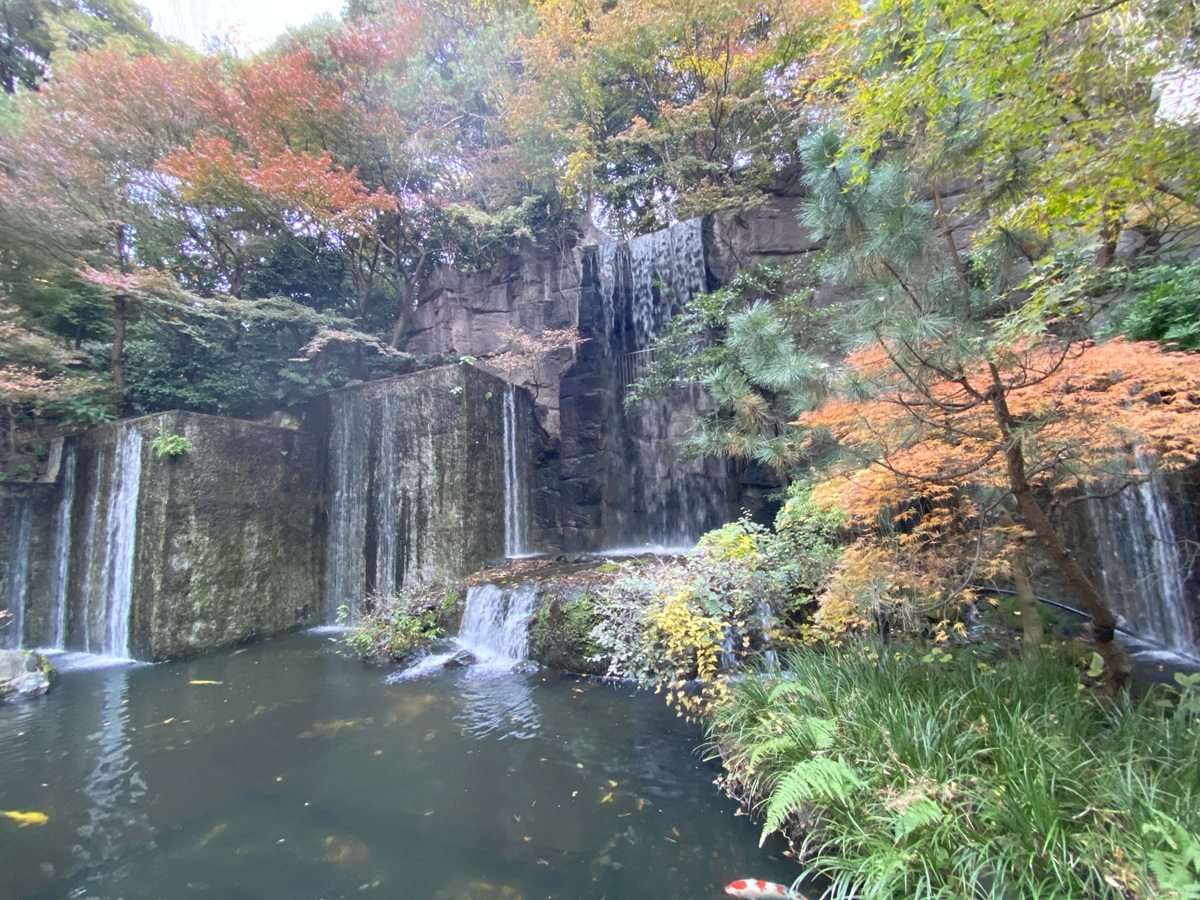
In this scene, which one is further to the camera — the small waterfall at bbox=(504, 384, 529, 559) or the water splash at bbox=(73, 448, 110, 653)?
the small waterfall at bbox=(504, 384, 529, 559)

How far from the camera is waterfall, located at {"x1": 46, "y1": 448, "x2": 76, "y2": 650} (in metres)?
9.02

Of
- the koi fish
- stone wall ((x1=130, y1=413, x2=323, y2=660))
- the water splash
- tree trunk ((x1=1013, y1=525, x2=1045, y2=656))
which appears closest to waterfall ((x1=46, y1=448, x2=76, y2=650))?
the water splash

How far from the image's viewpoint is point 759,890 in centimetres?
291

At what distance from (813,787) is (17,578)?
12.4 m

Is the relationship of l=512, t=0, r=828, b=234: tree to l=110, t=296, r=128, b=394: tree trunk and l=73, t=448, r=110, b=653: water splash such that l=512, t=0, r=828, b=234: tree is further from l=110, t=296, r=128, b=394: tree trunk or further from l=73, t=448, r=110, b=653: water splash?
l=73, t=448, r=110, b=653: water splash

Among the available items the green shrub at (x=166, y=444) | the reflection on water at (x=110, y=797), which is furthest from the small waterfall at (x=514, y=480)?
the reflection on water at (x=110, y=797)

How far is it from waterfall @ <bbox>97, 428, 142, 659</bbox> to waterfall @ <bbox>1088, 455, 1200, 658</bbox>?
12.9m

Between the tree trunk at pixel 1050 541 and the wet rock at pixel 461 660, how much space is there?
6252 mm

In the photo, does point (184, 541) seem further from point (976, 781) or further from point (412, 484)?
point (976, 781)

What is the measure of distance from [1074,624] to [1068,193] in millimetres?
4905

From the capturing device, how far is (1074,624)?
5.83m

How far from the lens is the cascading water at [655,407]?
1121 centimetres

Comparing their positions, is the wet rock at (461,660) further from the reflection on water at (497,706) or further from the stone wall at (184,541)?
the stone wall at (184,541)

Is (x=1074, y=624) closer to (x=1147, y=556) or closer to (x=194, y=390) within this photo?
(x=1147, y=556)
